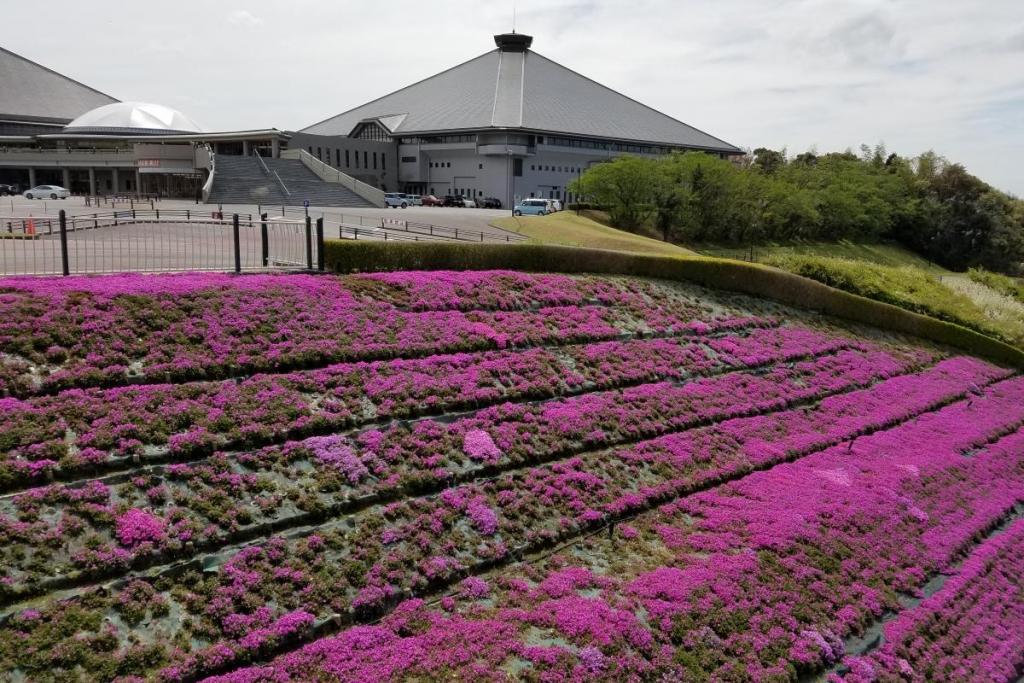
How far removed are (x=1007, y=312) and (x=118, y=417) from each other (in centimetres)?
3225

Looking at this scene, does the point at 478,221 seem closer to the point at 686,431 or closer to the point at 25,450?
the point at 686,431

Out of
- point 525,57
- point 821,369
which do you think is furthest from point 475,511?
point 525,57

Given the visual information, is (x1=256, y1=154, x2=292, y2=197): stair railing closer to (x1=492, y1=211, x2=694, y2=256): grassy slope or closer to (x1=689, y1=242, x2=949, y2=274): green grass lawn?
(x1=492, y1=211, x2=694, y2=256): grassy slope

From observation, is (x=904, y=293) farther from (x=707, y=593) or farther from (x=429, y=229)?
(x=707, y=593)

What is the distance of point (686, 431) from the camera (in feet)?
46.0

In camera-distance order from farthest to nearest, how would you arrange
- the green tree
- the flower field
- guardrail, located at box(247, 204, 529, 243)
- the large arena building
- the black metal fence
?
the large arena building, the green tree, guardrail, located at box(247, 204, 529, 243), the black metal fence, the flower field

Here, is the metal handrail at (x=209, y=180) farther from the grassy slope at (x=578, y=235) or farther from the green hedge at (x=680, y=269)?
the green hedge at (x=680, y=269)

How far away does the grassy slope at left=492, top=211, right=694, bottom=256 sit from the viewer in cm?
3161

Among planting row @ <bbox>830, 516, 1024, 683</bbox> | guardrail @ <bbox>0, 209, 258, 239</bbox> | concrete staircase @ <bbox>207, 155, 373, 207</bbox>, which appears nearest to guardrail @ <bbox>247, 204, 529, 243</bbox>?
guardrail @ <bbox>0, 209, 258, 239</bbox>

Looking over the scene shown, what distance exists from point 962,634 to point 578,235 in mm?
25567

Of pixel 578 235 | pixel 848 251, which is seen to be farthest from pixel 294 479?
pixel 848 251

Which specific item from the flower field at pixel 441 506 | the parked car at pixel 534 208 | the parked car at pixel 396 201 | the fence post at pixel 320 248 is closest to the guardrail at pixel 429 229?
the parked car at pixel 534 208

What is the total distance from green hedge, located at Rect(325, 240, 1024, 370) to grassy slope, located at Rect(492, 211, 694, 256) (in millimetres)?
6364

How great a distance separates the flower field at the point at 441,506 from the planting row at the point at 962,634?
1.9 inches
